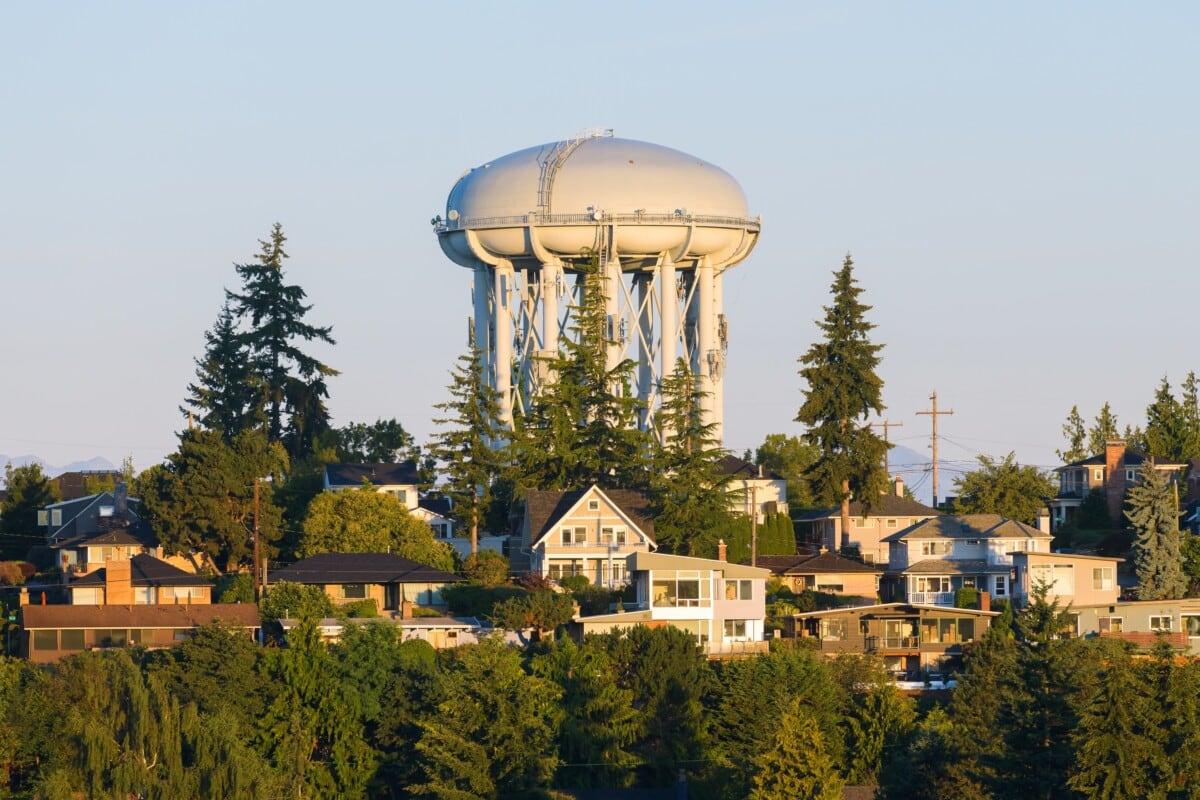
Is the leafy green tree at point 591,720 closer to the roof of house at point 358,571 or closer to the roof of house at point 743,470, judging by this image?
the roof of house at point 358,571

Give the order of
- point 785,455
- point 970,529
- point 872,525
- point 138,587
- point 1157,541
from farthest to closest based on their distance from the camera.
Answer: point 785,455 < point 872,525 < point 970,529 < point 1157,541 < point 138,587

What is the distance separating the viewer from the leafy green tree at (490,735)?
7425 centimetres

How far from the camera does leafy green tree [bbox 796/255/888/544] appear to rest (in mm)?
102750

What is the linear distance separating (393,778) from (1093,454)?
204ft

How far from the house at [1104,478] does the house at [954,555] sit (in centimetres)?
1220

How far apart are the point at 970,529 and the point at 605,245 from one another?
19243 mm

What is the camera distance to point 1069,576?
93.9 metres

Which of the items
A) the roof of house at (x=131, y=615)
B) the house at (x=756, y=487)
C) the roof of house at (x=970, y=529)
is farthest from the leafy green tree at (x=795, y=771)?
the house at (x=756, y=487)

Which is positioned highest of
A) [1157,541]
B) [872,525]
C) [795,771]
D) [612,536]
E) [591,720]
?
[872,525]

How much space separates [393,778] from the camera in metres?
77.8

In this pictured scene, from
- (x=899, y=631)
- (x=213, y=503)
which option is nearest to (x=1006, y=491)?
(x=899, y=631)

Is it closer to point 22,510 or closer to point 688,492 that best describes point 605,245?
point 688,492

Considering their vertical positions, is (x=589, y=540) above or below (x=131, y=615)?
above

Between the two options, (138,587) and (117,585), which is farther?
(138,587)
